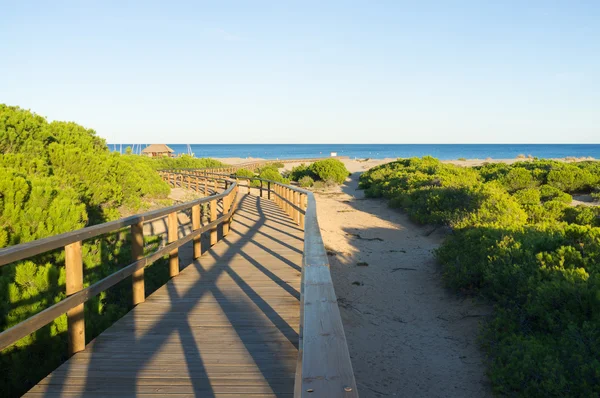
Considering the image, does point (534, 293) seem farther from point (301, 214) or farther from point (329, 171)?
point (329, 171)

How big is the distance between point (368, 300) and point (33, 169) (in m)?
6.84

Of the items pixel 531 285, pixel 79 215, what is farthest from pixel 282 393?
pixel 79 215

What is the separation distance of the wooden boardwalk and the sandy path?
1248mm

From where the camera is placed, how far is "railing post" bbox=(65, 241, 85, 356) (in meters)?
3.68

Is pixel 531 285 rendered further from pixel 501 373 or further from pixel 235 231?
pixel 235 231

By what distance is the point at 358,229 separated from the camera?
14.3 m

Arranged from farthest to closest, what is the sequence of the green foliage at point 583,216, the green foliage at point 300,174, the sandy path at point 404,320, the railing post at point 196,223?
the green foliage at point 300,174, the green foliage at point 583,216, the railing post at point 196,223, the sandy path at point 404,320

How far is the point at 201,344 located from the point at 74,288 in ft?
3.52

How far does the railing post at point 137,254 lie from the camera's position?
4949mm

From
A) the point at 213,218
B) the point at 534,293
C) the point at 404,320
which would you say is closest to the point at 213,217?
the point at 213,218

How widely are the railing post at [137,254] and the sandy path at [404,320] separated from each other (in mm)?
2513

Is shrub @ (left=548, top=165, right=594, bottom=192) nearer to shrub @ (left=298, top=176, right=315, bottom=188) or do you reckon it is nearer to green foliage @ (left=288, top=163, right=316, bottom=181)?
shrub @ (left=298, top=176, right=315, bottom=188)

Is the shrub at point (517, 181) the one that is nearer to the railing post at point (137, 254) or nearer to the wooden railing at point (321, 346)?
the railing post at point (137, 254)

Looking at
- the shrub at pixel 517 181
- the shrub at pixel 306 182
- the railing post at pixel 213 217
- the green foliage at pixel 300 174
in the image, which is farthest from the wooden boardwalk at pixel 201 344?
the green foliage at pixel 300 174
